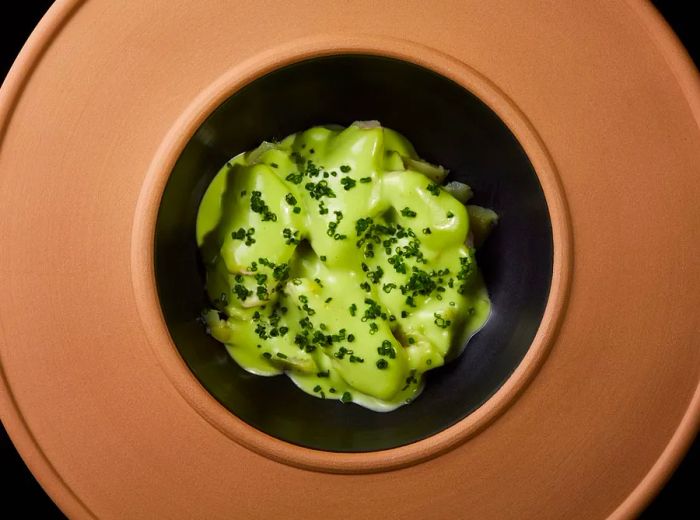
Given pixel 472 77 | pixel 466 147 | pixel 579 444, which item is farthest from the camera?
pixel 466 147

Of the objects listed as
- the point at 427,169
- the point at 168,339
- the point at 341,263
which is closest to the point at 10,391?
the point at 168,339

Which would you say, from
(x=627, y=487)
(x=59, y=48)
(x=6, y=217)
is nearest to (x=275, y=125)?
(x=59, y=48)

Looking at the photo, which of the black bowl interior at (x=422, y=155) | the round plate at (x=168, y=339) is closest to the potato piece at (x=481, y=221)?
the black bowl interior at (x=422, y=155)

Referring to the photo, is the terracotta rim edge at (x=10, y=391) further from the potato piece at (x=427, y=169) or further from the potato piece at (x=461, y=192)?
the potato piece at (x=461, y=192)

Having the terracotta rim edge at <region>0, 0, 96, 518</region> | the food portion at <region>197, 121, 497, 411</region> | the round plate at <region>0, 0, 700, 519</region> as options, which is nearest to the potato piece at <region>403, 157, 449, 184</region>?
the food portion at <region>197, 121, 497, 411</region>

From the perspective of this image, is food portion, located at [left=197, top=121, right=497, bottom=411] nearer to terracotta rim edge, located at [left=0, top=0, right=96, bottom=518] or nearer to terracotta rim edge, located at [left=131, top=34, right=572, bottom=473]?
terracotta rim edge, located at [left=131, top=34, right=572, bottom=473]

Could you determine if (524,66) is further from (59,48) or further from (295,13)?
(59,48)
